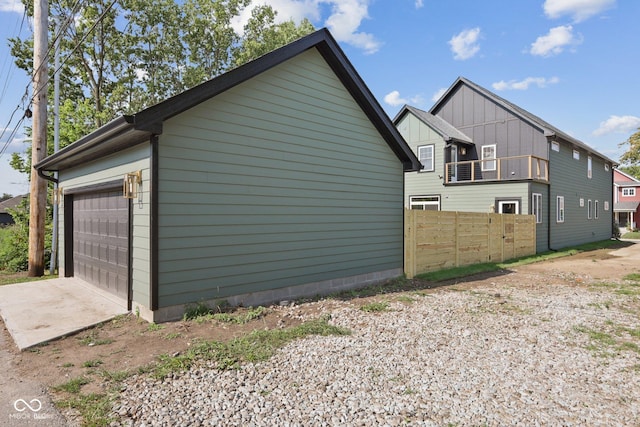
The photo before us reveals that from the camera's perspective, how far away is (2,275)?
Answer: 33.8ft

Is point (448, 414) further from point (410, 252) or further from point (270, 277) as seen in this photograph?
point (410, 252)

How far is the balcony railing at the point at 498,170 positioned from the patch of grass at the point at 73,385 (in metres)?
16.9

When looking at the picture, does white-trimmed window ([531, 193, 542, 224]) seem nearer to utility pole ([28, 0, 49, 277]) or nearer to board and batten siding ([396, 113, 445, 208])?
board and batten siding ([396, 113, 445, 208])

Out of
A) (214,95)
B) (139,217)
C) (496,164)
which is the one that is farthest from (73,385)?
(496,164)

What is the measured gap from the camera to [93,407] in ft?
9.84

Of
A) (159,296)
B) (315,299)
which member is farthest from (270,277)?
(159,296)

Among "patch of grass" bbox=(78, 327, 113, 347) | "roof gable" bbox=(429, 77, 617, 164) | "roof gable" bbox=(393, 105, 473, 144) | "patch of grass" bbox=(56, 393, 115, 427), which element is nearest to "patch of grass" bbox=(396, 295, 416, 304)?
"patch of grass" bbox=(78, 327, 113, 347)

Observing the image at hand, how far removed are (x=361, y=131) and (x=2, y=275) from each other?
11.2 metres

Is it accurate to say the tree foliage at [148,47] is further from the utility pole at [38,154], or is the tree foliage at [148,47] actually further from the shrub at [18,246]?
the utility pole at [38,154]

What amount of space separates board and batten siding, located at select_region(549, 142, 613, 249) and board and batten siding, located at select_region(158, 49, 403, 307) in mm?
13143

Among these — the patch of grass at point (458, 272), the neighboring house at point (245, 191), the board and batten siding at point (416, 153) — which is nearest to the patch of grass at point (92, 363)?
the neighboring house at point (245, 191)

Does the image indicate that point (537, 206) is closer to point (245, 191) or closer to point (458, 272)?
point (458, 272)

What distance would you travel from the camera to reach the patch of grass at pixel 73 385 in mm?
3338

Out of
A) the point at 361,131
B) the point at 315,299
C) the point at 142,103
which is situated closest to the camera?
the point at 315,299
